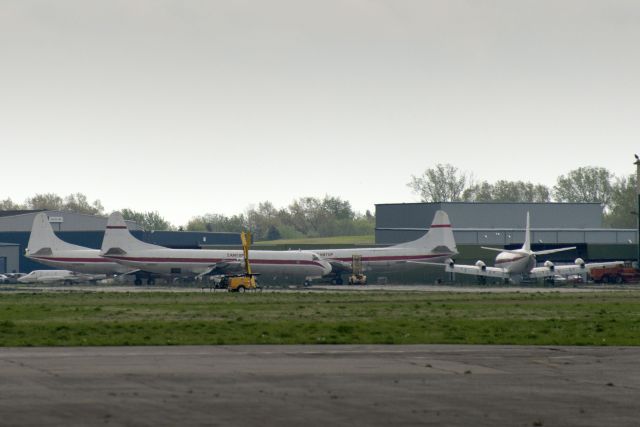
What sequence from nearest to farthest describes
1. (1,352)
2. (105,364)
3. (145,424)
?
1. (145,424)
2. (105,364)
3. (1,352)

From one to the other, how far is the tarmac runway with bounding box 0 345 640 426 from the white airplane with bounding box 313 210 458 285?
91487 millimetres

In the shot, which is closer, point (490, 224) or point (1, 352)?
point (1, 352)

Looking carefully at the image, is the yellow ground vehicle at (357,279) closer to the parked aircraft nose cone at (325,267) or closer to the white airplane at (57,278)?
the parked aircraft nose cone at (325,267)

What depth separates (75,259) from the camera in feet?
406

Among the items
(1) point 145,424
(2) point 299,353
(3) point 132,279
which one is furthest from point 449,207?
(1) point 145,424

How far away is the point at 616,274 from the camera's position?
12106cm

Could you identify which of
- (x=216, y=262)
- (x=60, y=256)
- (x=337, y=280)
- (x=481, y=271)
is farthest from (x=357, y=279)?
(x=60, y=256)

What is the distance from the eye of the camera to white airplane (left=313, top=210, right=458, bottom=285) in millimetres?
125250

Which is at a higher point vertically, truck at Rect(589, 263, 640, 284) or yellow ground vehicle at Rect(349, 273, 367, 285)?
truck at Rect(589, 263, 640, 284)

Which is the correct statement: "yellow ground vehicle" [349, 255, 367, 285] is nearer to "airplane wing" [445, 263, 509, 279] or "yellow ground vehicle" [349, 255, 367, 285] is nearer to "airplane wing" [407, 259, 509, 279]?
"airplane wing" [407, 259, 509, 279]

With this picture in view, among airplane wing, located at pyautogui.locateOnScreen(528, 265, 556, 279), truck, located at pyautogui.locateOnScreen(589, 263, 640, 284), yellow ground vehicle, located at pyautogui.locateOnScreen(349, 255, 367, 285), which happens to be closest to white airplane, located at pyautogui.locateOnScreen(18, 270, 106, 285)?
yellow ground vehicle, located at pyautogui.locateOnScreen(349, 255, 367, 285)

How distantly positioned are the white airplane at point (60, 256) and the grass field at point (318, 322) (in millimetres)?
52236

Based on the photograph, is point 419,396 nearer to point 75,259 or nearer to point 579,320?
point 579,320

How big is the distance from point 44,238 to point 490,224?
7220cm
